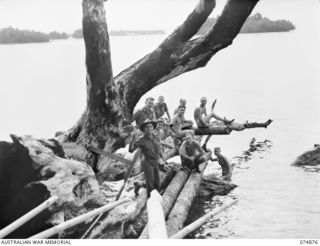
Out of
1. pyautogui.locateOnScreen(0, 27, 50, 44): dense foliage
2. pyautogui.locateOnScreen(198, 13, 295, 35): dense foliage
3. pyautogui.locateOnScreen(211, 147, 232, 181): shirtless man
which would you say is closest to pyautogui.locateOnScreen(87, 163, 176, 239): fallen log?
pyautogui.locateOnScreen(211, 147, 232, 181): shirtless man

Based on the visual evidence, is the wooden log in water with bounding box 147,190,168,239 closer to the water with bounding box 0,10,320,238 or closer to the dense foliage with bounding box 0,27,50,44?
the water with bounding box 0,10,320,238

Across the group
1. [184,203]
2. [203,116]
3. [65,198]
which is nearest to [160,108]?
[203,116]

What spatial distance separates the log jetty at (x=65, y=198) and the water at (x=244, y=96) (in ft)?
1.21

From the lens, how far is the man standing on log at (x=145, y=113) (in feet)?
19.3

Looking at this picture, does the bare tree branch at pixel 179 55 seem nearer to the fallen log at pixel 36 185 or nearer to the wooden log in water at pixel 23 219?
the fallen log at pixel 36 185

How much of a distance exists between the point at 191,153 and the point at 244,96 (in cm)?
120

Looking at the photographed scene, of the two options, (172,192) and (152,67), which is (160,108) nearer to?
(152,67)

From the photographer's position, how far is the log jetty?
4922mm

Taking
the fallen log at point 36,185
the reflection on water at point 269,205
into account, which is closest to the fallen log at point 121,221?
the fallen log at point 36,185

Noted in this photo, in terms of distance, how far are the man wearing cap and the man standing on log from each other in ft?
0.23

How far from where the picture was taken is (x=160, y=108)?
5.92m

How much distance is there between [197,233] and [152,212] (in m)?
0.89

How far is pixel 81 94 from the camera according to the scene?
5.99 m

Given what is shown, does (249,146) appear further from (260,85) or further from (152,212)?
(152,212)
